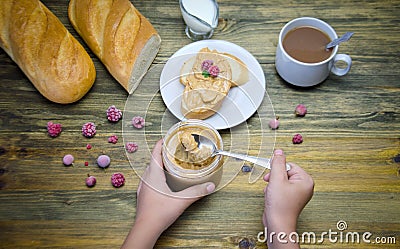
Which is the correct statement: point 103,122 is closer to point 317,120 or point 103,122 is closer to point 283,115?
point 283,115

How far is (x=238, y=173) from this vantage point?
50.8 inches

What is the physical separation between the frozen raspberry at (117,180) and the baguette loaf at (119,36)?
0.27 m

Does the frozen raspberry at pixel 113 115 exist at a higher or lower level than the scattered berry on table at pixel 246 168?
higher

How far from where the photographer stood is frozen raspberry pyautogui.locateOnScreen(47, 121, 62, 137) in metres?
1.40

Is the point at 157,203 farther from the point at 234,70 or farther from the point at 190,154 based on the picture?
the point at 234,70

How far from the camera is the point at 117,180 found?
1.34 meters

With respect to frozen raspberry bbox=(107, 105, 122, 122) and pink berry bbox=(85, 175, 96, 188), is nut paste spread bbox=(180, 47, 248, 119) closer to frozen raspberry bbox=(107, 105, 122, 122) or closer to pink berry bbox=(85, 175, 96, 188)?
frozen raspberry bbox=(107, 105, 122, 122)

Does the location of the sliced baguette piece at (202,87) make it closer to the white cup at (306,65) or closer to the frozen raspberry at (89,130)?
the white cup at (306,65)

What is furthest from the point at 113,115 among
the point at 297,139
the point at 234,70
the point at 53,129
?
the point at 297,139

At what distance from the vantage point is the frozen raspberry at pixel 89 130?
1395 mm

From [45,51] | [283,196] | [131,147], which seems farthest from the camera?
[45,51]

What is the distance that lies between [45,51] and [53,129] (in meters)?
0.23

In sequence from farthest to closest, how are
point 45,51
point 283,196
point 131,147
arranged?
1. point 45,51
2. point 131,147
3. point 283,196

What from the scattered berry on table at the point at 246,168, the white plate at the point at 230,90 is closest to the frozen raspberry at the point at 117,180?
the white plate at the point at 230,90
